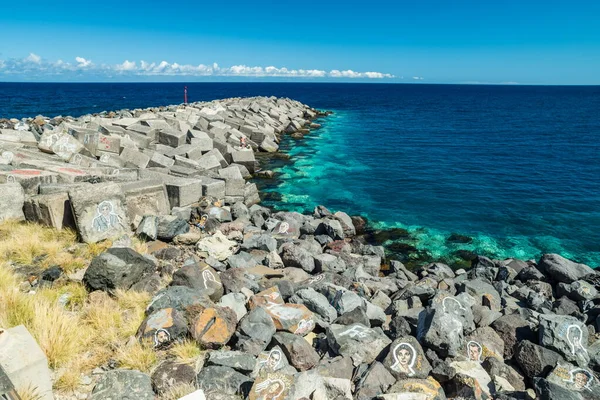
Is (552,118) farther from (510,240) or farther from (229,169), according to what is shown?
(229,169)

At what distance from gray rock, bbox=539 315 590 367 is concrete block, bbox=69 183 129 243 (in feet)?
23.7

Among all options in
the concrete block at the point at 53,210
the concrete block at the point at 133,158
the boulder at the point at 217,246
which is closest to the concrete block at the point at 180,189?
the boulder at the point at 217,246

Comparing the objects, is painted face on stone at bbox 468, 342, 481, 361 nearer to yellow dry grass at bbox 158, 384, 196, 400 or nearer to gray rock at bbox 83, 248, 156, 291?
yellow dry grass at bbox 158, 384, 196, 400

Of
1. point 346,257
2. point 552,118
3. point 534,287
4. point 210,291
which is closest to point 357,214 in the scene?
point 346,257

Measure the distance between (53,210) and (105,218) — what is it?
97 centimetres

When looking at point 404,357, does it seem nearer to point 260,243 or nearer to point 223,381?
point 223,381

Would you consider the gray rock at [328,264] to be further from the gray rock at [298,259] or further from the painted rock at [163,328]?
the painted rock at [163,328]

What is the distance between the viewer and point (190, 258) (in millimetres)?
7266

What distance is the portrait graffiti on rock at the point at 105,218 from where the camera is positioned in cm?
701

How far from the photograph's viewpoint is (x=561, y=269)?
9102 mm

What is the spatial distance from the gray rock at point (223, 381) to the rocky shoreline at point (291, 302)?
11mm

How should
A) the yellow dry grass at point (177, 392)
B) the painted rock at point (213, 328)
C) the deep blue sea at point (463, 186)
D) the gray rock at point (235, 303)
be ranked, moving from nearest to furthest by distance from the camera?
1. the yellow dry grass at point (177, 392)
2. the painted rock at point (213, 328)
3. the gray rock at point (235, 303)
4. the deep blue sea at point (463, 186)

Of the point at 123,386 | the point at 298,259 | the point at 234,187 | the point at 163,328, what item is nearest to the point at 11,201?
the point at 163,328

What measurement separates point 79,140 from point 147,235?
7493 mm
